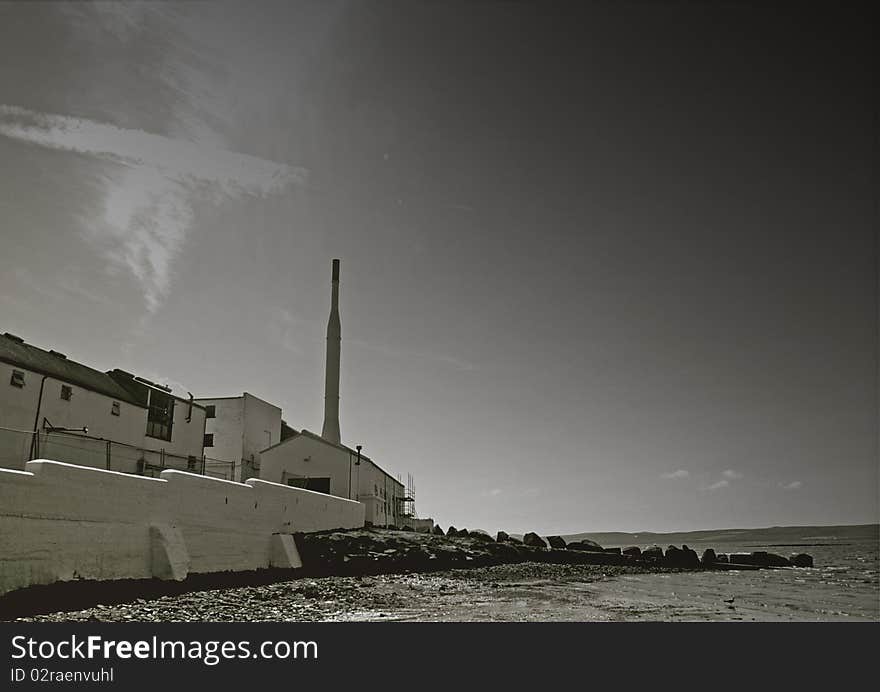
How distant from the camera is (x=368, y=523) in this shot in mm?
39594

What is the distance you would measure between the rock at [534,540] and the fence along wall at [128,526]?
2745cm

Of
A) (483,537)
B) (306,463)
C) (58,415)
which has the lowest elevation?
(483,537)

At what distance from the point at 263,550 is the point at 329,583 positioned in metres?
3.26

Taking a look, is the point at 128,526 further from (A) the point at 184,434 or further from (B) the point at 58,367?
(A) the point at 184,434

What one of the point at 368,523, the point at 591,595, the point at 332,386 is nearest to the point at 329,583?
the point at 591,595

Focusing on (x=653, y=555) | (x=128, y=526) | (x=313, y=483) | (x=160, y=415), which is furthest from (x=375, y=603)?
(x=653, y=555)

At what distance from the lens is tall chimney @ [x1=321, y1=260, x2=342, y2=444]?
50.7 meters

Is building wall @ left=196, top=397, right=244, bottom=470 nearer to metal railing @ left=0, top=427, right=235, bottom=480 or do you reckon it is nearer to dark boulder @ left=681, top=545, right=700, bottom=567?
metal railing @ left=0, top=427, right=235, bottom=480

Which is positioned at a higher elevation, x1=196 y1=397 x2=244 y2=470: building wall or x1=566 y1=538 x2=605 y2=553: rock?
x1=196 y1=397 x2=244 y2=470: building wall

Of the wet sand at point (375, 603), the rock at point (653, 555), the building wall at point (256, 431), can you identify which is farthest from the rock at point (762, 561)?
the building wall at point (256, 431)

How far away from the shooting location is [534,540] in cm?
4884

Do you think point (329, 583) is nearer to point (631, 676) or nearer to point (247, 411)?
point (631, 676)

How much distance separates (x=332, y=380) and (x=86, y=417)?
2804 centimetres

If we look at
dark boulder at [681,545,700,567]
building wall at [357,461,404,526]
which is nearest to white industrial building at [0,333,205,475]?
building wall at [357,461,404,526]
